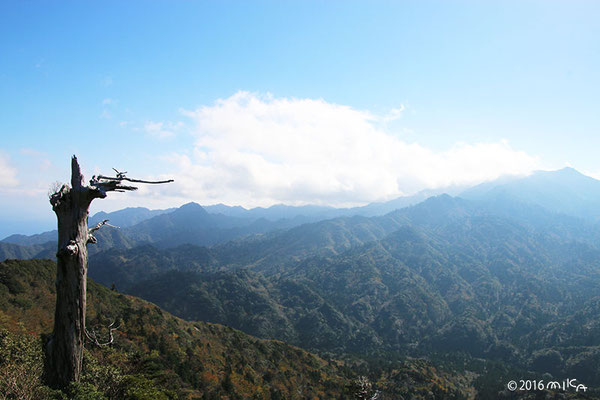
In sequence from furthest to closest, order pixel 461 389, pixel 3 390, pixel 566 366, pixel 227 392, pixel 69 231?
pixel 566 366, pixel 461 389, pixel 227 392, pixel 3 390, pixel 69 231

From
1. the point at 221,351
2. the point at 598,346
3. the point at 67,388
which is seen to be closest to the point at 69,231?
the point at 67,388

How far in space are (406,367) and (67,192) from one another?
174815 mm

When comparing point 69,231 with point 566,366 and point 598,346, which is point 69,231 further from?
point 598,346

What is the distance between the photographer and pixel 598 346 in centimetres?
18062

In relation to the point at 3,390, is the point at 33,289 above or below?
below

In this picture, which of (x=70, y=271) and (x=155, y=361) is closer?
(x=70, y=271)

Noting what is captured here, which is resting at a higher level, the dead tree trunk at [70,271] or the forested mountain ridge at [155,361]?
the dead tree trunk at [70,271]

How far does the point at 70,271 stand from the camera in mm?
9547

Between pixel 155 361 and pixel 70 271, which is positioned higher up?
pixel 70 271

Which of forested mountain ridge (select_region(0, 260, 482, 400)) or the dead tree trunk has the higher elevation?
the dead tree trunk

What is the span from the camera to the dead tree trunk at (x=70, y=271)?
9.38 m

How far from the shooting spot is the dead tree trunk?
938 cm

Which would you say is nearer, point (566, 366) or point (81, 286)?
point (81, 286)

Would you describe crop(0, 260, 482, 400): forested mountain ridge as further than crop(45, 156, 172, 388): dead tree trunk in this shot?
Yes
